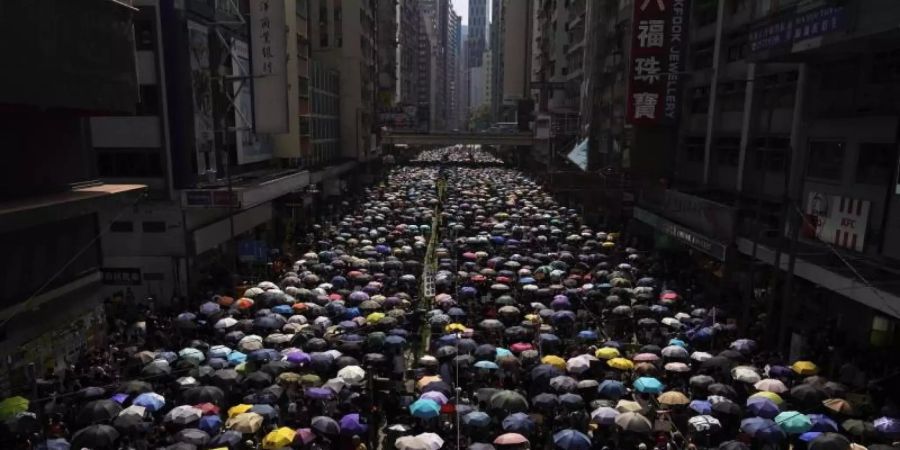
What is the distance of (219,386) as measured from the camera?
15.8 m

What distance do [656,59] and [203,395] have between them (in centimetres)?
3098

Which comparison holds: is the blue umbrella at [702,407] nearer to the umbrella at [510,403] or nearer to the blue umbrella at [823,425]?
the blue umbrella at [823,425]

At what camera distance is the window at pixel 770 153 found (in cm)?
2795

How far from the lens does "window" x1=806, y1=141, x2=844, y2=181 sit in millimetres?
22031

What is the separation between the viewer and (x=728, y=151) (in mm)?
33656

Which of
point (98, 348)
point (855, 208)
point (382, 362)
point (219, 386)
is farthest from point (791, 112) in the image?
point (98, 348)

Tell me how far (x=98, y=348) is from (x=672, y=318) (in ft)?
59.8

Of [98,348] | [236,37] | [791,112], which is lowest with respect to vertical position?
[98,348]

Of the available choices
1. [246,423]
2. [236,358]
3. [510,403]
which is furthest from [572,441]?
[236,358]

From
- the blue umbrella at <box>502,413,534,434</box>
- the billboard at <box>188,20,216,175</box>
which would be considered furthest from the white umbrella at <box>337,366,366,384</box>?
the billboard at <box>188,20,216,175</box>

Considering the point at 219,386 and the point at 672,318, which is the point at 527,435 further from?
the point at 672,318

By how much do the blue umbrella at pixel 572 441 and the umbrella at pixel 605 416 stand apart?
4.31ft

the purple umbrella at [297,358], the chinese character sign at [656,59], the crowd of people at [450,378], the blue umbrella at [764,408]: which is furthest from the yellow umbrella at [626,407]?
the chinese character sign at [656,59]

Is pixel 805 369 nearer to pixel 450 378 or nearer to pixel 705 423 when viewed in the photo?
pixel 705 423
